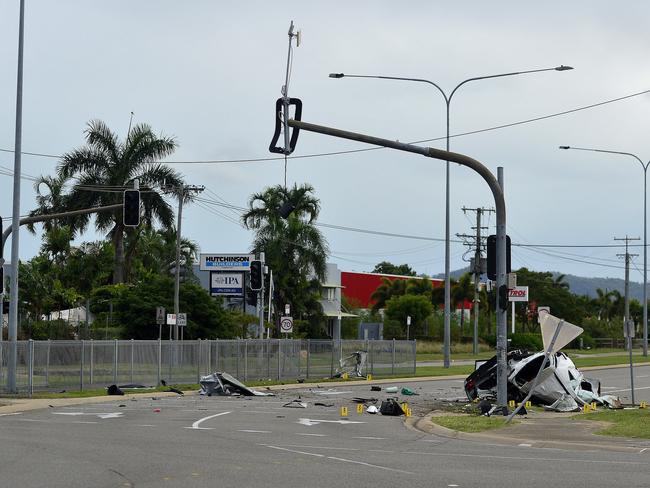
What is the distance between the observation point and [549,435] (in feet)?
62.3

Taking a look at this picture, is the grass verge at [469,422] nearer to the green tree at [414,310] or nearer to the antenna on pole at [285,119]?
the antenna on pole at [285,119]

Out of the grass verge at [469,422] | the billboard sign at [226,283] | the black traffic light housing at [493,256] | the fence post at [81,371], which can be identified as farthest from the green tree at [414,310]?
the grass verge at [469,422]

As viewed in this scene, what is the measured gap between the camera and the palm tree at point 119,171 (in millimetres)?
57688

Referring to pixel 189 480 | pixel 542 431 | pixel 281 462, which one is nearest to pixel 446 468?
pixel 281 462

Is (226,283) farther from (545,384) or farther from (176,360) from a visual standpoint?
(545,384)

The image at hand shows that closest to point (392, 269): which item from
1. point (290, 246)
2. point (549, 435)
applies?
point (290, 246)

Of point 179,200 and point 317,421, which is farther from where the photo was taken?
point 179,200

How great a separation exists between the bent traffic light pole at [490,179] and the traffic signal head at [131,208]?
974 cm

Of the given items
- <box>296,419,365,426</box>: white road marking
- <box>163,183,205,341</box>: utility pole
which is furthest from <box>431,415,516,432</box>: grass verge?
<box>163,183,205,341</box>: utility pole

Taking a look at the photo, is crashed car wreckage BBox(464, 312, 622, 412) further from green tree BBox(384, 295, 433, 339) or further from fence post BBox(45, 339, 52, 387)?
green tree BBox(384, 295, 433, 339)

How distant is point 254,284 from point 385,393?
10.1 m

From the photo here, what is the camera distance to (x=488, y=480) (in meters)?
12.7

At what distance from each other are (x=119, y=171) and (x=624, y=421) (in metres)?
41.4

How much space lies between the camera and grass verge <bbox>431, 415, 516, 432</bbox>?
20203mm
